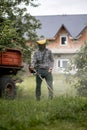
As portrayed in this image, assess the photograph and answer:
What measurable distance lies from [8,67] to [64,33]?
122ft

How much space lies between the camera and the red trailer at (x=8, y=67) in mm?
14047

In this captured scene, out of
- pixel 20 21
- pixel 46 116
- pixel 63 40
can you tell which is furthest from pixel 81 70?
pixel 63 40

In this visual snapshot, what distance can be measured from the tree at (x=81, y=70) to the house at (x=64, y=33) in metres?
29.6

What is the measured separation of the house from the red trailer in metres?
34.0

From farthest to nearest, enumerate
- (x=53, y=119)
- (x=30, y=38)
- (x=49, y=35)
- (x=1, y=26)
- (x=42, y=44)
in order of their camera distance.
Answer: (x=49, y=35) → (x=30, y=38) → (x=1, y=26) → (x=42, y=44) → (x=53, y=119)

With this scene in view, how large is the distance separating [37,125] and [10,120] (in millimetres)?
470

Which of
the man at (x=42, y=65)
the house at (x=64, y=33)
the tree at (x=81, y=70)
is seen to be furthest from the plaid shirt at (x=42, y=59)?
the house at (x=64, y=33)

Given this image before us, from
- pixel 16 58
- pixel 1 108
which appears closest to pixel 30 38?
pixel 16 58

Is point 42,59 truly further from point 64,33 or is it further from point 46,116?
point 64,33

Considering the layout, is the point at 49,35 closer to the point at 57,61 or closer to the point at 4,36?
the point at 57,61

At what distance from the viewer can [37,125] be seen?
6.66m

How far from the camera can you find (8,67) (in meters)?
14.4

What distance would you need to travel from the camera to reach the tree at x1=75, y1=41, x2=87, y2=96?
728 inches

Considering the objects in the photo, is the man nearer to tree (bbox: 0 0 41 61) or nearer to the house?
tree (bbox: 0 0 41 61)
